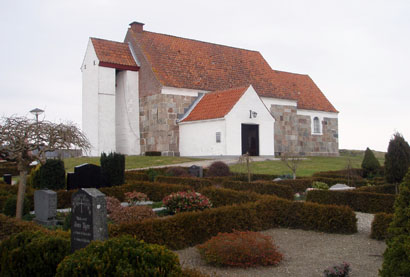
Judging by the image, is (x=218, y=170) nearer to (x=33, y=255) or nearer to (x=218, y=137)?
(x=218, y=137)

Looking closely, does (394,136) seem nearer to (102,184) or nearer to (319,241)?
(319,241)

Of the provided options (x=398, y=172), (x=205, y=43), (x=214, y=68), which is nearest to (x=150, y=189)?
(x=398, y=172)

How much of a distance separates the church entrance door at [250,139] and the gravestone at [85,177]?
39.0 ft

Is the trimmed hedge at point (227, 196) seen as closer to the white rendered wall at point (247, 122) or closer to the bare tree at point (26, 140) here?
the bare tree at point (26, 140)

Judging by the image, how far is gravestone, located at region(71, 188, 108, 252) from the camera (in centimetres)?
497

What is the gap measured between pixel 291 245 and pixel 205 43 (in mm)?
24795

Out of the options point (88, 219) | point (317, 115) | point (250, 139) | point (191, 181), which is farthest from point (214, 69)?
point (88, 219)

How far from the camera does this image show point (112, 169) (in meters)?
13.8

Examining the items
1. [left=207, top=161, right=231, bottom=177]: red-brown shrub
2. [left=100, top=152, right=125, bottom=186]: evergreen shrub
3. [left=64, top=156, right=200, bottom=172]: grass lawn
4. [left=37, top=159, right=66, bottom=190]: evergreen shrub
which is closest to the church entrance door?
[left=64, top=156, right=200, bottom=172]: grass lawn

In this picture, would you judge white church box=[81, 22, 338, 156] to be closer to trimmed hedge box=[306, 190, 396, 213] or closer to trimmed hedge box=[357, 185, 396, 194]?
trimmed hedge box=[357, 185, 396, 194]

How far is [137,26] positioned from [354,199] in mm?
21497

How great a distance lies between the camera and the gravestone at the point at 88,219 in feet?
16.3

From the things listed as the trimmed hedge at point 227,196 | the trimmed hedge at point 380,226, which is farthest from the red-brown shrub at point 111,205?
the trimmed hedge at point 380,226

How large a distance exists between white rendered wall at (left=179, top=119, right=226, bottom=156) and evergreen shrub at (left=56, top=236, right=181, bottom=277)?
18.8 metres
